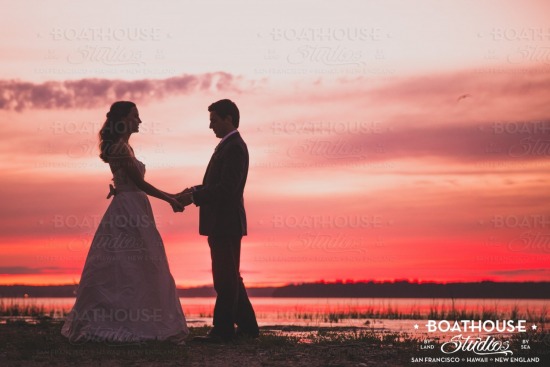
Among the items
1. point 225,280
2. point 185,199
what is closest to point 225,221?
point 225,280

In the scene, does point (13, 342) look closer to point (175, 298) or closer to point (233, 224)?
point (175, 298)

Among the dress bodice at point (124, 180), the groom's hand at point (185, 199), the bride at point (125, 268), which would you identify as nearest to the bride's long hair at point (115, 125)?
the bride at point (125, 268)

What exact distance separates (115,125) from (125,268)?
6.45 ft

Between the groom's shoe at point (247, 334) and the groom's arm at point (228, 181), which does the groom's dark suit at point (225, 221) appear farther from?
the groom's shoe at point (247, 334)

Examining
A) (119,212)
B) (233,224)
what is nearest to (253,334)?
(233,224)

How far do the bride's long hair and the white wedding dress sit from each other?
426 mm

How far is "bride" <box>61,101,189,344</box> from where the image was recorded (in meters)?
9.81

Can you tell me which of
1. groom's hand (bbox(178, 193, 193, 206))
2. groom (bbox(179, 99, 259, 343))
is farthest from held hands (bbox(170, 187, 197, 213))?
groom (bbox(179, 99, 259, 343))

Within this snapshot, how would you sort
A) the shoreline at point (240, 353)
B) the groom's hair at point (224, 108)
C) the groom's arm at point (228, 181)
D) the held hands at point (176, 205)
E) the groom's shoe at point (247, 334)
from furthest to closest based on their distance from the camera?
the held hands at point (176, 205) < the groom's shoe at point (247, 334) < the groom's hair at point (224, 108) < the groom's arm at point (228, 181) < the shoreline at point (240, 353)

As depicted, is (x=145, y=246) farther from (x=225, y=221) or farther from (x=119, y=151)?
(x=119, y=151)

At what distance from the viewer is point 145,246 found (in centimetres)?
1006

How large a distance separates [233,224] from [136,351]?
218cm

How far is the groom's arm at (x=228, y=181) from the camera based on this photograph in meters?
9.99

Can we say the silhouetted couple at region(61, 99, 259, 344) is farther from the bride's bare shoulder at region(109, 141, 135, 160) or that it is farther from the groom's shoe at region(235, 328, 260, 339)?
the groom's shoe at region(235, 328, 260, 339)
